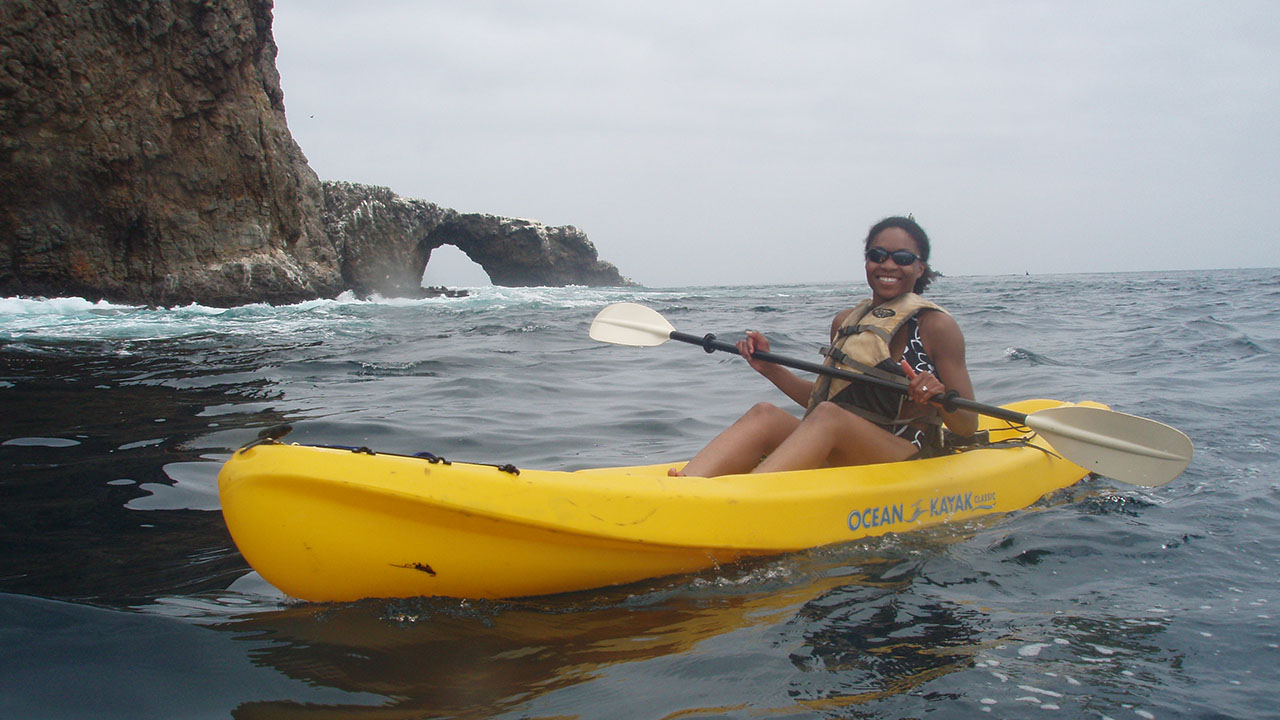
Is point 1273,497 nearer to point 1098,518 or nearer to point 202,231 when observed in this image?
point 1098,518

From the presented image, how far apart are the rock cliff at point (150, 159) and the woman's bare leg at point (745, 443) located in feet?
46.4

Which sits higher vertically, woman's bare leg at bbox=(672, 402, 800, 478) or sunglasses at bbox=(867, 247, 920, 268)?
sunglasses at bbox=(867, 247, 920, 268)

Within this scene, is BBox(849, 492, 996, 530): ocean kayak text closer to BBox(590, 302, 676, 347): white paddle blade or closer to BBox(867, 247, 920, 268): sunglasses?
BBox(867, 247, 920, 268): sunglasses

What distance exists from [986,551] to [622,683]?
1.75m

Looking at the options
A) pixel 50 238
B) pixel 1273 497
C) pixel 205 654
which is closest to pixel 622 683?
pixel 205 654

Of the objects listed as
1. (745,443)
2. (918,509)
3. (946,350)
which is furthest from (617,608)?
(946,350)

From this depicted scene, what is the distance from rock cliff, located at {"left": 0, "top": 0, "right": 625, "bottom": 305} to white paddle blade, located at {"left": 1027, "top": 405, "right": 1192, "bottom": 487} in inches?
594

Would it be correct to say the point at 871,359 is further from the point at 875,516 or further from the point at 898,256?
the point at 875,516

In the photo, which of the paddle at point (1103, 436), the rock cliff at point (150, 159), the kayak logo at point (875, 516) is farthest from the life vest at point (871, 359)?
the rock cliff at point (150, 159)

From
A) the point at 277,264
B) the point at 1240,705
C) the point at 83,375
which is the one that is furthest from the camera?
the point at 277,264

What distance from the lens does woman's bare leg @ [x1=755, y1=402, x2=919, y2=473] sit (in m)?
3.11

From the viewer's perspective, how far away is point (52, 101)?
12.9 m

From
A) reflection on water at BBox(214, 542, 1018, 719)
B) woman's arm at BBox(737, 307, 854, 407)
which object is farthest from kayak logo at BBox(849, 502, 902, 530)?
woman's arm at BBox(737, 307, 854, 407)

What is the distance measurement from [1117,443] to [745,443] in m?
1.60
